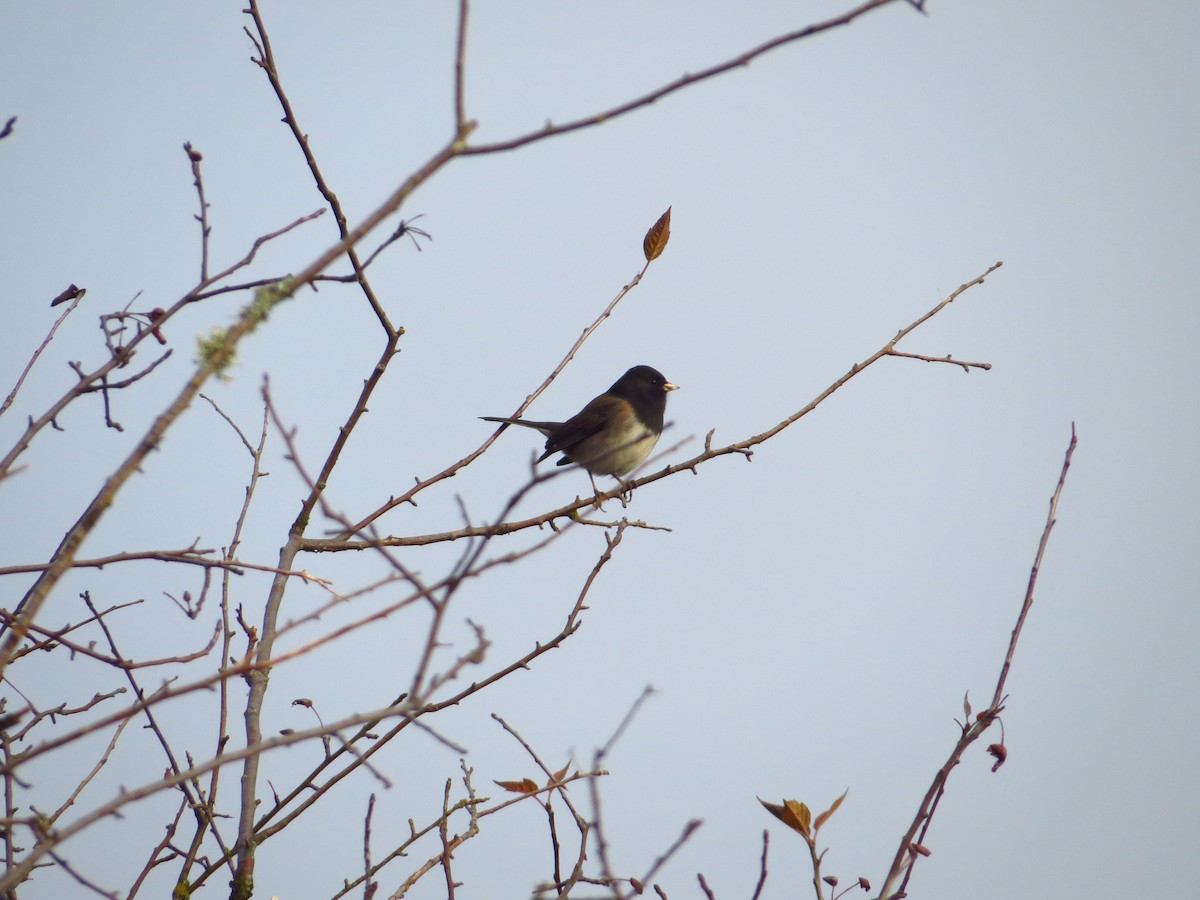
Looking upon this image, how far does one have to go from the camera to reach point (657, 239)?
9.21 ft

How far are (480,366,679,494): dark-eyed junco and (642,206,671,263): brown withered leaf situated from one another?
2.91m

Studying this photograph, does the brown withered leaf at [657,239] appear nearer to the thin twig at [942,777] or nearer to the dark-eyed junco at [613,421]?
the thin twig at [942,777]

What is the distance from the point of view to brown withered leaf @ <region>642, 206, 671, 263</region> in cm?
278

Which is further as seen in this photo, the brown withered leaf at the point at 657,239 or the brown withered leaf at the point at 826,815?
the brown withered leaf at the point at 657,239

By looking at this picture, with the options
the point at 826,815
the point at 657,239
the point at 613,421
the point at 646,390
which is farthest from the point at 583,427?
the point at 826,815

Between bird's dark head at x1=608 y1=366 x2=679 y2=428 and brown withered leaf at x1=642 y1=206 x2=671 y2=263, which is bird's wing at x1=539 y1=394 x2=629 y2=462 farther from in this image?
brown withered leaf at x1=642 y1=206 x2=671 y2=263

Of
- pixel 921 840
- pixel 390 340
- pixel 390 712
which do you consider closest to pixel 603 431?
pixel 390 340

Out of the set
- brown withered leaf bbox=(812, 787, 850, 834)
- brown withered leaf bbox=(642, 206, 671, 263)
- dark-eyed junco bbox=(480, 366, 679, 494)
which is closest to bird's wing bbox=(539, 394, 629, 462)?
dark-eyed junco bbox=(480, 366, 679, 494)

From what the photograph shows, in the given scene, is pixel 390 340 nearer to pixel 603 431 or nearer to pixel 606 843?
pixel 606 843

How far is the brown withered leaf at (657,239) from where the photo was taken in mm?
2783

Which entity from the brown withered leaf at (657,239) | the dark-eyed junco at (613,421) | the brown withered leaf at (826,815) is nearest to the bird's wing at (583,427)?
the dark-eyed junco at (613,421)

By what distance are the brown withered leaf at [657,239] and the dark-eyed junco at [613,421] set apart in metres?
2.91

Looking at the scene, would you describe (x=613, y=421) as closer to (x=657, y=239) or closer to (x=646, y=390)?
(x=646, y=390)

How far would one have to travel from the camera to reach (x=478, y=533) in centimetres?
273
